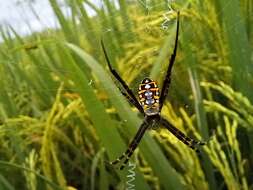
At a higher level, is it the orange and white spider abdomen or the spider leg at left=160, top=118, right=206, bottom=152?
the orange and white spider abdomen

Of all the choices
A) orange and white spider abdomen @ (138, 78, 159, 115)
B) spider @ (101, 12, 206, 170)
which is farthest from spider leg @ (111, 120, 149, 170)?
orange and white spider abdomen @ (138, 78, 159, 115)

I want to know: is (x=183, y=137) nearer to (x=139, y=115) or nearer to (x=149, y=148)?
(x=149, y=148)

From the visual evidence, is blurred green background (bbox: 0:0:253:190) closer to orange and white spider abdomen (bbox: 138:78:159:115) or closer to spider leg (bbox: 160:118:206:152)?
spider leg (bbox: 160:118:206:152)

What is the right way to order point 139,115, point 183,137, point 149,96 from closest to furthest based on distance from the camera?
point 149,96 → point 183,137 → point 139,115

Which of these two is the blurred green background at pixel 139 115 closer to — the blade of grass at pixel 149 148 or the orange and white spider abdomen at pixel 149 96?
the blade of grass at pixel 149 148

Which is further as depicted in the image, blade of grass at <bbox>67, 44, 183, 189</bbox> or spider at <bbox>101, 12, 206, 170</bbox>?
blade of grass at <bbox>67, 44, 183, 189</bbox>

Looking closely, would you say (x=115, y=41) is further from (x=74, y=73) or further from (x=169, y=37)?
(x=74, y=73)

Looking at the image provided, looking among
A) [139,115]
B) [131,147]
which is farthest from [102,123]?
[139,115]

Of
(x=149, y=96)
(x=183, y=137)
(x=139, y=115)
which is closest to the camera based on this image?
(x=149, y=96)

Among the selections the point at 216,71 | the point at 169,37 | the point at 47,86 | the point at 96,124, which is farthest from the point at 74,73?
the point at 47,86
